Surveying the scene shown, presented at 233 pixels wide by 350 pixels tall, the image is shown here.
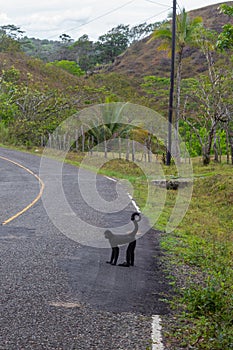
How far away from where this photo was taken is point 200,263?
9938 millimetres

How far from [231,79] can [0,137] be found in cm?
1888

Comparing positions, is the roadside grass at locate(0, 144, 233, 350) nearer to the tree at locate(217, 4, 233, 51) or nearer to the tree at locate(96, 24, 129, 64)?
the tree at locate(217, 4, 233, 51)

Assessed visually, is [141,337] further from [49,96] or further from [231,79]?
[49,96]

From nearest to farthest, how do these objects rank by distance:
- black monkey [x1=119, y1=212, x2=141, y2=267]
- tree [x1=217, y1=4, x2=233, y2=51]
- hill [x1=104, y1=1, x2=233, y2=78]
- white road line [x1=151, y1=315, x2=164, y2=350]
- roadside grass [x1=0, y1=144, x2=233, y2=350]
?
1. white road line [x1=151, y1=315, x2=164, y2=350]
2. roadside grass [x1=0, y1=144, x2=233, y2=350]
3. black monkey [x1=119, y1=212, x2=141, y2=267]
4. tree [x1=217, y1=4, x2=233, y2=51]
5. hill [x1=104, y1=1, x2=233, y2=78]

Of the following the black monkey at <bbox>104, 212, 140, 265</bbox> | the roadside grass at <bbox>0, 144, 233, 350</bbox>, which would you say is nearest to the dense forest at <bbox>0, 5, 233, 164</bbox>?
the roadside grass at <bbox>0, 144, 233, 350</bbox>

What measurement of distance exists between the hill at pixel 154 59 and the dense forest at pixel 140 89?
0.90 feet

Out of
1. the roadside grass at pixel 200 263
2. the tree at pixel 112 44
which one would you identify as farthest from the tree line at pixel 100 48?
the roadside grass at pixel 200 263

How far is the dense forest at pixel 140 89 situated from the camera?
1229 inches

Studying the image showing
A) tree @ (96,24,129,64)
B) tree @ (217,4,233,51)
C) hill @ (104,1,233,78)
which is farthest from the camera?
tree @ (96,24,129,64)

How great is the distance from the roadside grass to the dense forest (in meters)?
4.78

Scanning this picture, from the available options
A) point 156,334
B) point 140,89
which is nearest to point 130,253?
point 156,334

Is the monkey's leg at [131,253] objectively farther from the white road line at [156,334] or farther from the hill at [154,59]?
the hill at [154,59]

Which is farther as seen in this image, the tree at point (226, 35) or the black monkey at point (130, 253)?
the tree at point (226, 35)

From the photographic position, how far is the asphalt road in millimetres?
5895
